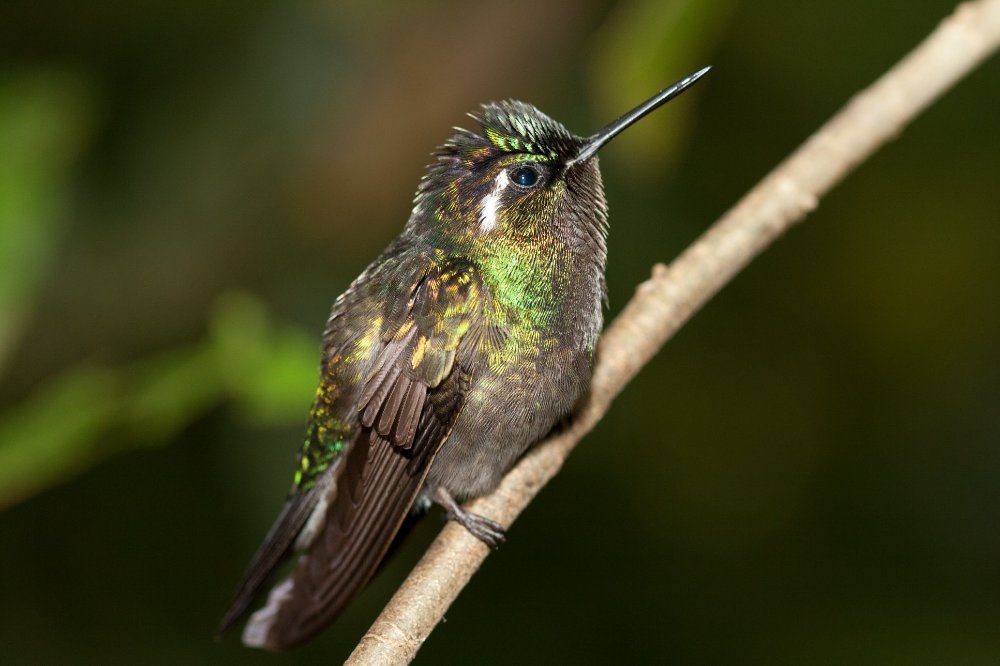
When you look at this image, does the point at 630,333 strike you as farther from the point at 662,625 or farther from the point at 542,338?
the point at 662,625

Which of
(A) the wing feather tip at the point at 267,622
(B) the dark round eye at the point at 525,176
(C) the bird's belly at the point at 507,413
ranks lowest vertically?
(A) the wing feather tip at the point at 267,622

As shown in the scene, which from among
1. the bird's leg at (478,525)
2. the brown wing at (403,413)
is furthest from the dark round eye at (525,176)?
the bird's leg at (478,525)

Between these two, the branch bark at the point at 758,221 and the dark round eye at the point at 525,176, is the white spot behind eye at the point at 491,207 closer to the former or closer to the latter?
the dark round eye at the point at 525,176

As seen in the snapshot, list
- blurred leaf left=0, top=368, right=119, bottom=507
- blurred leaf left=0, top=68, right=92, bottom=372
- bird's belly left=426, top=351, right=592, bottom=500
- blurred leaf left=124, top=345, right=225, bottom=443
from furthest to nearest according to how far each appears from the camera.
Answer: bird's belly left=426, top=351, right=592, bottom=500 → blurred leaf left=0, top=68, right=92, bottom=372 → blurred leaf left=124, top=345, right=225, bottom=443 → blurred leaf left=0, top=368, right=119, bottom=507

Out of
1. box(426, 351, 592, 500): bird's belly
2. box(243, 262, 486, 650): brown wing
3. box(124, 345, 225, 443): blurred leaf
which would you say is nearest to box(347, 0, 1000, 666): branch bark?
box(426, 351, 592, 500): bird's belly

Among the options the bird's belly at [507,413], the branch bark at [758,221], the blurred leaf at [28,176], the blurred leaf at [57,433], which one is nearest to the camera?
the blurred leaf at [57,433]

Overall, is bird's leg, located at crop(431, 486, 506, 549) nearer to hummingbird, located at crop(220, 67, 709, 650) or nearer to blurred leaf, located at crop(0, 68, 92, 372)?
hummingbird, located at crop(220, 67, 709, 650)
